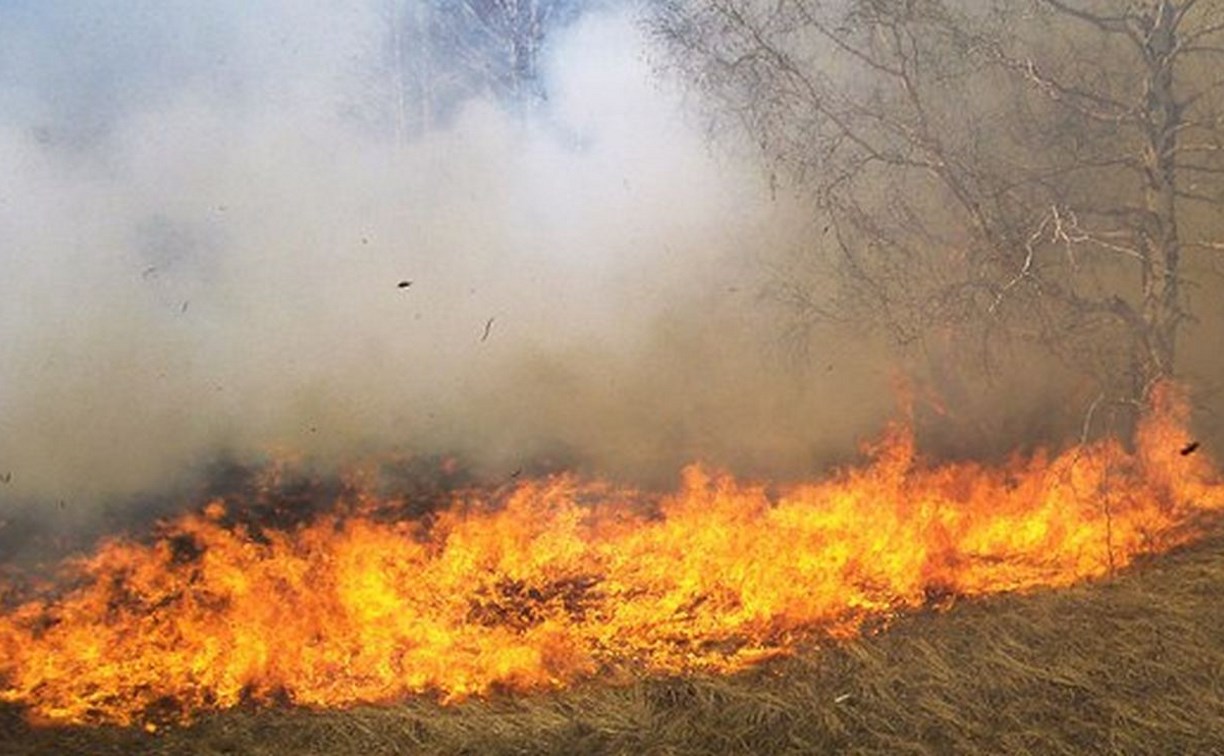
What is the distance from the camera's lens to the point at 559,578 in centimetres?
564

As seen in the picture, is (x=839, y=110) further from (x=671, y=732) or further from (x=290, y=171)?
(x=671, y=732)

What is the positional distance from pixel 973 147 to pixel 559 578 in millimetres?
4292

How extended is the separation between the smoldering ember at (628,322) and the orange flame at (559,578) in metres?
0.03

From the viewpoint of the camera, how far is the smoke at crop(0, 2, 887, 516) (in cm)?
663

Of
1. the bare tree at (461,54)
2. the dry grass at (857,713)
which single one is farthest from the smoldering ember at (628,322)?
the dry grass at (857,713)

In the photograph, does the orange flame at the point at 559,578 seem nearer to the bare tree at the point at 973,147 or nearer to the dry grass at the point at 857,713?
the dry grass at the point at 857,713

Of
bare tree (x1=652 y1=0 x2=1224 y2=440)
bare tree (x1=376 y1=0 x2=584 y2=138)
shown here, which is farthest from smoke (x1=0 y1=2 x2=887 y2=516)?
bare tree (x1=376 y1=0 x2=584 y2=138)

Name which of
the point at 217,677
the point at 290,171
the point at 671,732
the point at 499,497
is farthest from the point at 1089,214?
the point at 217,677

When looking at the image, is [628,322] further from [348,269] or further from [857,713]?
[857,713]

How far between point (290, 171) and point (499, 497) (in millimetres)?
2649

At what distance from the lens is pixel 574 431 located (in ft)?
25.2

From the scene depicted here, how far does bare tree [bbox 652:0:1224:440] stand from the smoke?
1.70 feet

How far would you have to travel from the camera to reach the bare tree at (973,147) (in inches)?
282

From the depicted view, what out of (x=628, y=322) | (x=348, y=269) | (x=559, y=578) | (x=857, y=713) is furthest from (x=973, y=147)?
(x=857, y=713)
